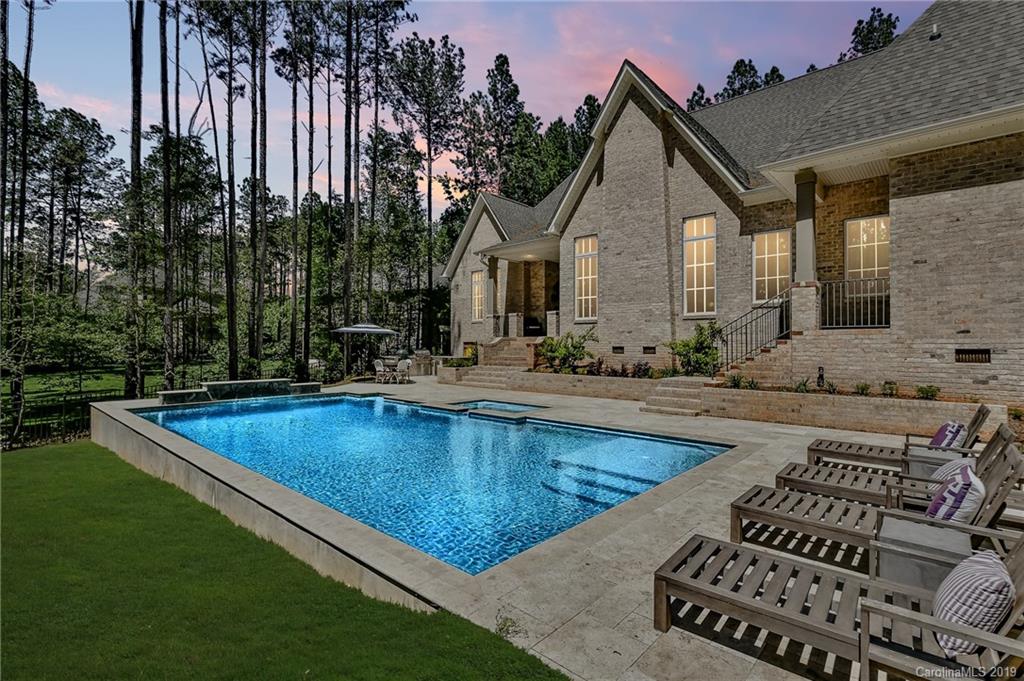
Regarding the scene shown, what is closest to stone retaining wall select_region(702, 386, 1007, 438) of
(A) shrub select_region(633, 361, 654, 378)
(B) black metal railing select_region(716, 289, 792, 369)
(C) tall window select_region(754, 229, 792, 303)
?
(B) black metal railing select_region(716, 289, 792, 369)

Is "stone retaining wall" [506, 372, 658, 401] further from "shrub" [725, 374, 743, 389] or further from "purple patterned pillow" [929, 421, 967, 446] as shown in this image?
"purple patterned pillow" [929, 421, 967, 446]

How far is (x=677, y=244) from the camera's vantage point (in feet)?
53.0

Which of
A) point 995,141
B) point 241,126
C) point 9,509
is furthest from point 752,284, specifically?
point 241,126

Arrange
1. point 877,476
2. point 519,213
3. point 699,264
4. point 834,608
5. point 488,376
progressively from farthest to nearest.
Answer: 1. point 519,213
2. point 488,376
3. point 699,264
4. point 877,476
5. point 834,608

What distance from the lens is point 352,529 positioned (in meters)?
4.46

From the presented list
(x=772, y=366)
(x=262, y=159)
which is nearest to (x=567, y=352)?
(x=772, y=366)

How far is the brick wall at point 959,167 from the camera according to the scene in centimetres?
938

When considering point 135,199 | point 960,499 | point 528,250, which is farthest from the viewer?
point 528,250

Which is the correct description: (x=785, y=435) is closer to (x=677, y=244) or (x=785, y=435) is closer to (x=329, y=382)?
(x=677, y=244)

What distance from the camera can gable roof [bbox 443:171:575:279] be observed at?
24.1 metres

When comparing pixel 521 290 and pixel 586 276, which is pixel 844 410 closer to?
pixel 586 276

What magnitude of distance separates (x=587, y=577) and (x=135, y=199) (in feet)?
59.9

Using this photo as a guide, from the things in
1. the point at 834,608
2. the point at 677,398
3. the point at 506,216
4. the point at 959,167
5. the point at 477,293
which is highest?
the point at 506,216

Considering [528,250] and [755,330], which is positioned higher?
[528,250]
